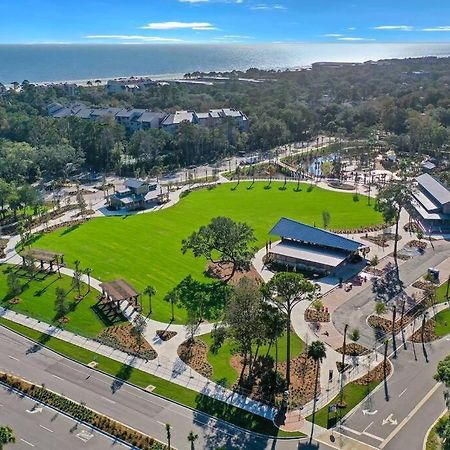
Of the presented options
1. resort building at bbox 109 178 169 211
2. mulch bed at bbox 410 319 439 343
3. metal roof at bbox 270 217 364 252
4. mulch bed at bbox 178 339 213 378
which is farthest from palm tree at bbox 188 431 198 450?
resort building at bbox 109 178 169 211

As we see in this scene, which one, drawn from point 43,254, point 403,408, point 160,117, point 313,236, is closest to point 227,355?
point 403,408

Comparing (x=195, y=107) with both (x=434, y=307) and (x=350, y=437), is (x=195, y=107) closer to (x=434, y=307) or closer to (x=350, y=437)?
(x=434, y=307)

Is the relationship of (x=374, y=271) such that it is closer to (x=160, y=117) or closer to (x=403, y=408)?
(x=403, y=408)

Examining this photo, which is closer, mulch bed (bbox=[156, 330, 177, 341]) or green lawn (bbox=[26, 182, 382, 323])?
mulch bed (bbox=[156, 330, 177, 341])

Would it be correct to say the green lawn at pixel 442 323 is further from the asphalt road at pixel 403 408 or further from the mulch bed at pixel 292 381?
the mulch bed at pixel 292 381

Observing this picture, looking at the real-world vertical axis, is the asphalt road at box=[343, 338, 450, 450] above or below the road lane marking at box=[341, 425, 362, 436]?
above

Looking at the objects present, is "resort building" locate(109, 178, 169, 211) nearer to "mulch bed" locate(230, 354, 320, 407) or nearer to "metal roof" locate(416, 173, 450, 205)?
"metal roof" locate(416, 173, 450, 205)

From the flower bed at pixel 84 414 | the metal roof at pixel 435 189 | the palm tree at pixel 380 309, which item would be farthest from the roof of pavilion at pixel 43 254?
the metal roof at pixel 435 189
